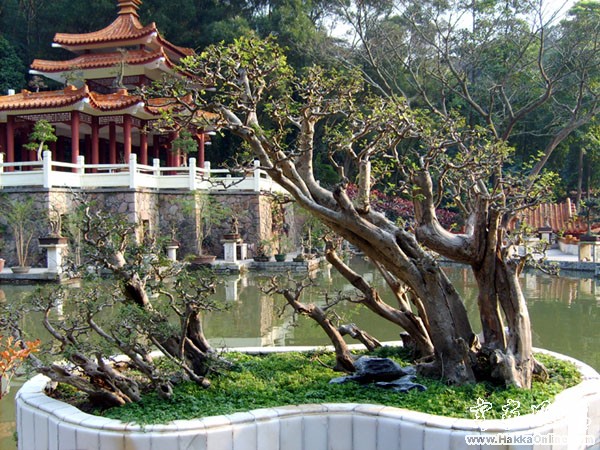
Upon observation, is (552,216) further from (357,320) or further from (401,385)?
(401,385)

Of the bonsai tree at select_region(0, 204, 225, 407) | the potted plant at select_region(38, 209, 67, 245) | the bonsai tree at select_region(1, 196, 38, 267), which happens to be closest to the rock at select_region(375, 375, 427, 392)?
the bonsai tree at select_region(0, 204, 225, 407)

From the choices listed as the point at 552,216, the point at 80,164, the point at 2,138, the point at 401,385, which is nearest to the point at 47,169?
the point at 80,164

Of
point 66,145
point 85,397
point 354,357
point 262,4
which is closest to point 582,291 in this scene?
point 354,357

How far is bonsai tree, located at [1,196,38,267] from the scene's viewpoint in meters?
13.6

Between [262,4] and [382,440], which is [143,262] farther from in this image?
[262,4]

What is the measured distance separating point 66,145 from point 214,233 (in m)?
7.35

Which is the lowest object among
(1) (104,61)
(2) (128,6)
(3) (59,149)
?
(3) (59,149)

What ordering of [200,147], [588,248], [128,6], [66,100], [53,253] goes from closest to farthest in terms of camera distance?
[53,253] → [588,248] → [66,100] → [200,147] → [128,6]

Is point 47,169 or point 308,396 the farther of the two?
point 47,169

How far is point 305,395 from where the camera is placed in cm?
378

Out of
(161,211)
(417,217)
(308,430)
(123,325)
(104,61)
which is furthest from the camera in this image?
(104,61)

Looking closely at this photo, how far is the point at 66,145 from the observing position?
818 inches

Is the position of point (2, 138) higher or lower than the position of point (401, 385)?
higher

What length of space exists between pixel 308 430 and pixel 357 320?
4.66 meters
